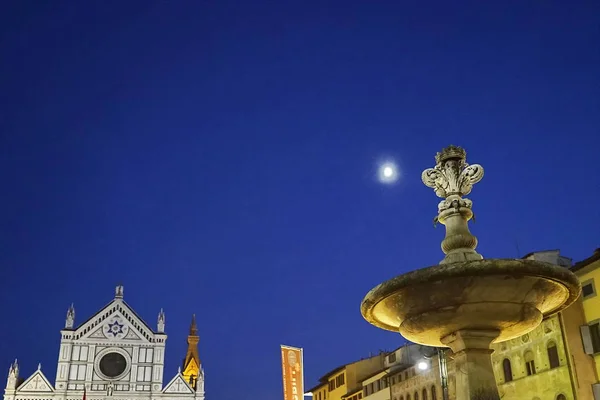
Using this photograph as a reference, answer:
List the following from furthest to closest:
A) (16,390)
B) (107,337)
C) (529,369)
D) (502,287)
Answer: (107,337) < (16,390) < (529,369) < (502,287)

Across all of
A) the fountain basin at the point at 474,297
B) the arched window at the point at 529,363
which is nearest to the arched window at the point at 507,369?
the arched window at the point at 529,363

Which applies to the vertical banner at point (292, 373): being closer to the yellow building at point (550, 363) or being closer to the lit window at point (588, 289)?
the yellow building at point (550, 363)

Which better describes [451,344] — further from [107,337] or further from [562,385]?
[107,337]

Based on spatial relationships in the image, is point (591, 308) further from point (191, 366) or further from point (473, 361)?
point (191, 366)

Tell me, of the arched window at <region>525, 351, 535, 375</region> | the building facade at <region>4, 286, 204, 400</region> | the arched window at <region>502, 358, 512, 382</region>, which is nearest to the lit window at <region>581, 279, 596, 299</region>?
the arched window at <region>525, 351, 535, 375</region>

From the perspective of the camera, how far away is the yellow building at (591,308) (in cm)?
2689

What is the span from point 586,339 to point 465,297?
2074 centimetres

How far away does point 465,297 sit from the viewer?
9.41m

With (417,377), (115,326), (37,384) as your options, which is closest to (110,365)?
(115,326)

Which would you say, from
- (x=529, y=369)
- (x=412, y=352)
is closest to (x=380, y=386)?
(x=412, y=352)

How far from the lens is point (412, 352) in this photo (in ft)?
156

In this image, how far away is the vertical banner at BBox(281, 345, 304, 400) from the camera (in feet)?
75.3

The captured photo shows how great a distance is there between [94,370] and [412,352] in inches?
1238

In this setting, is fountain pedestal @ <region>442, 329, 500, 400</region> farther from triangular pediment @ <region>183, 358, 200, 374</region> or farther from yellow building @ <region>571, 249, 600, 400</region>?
triangular pediment @ <region>183, 358, 200, 374</region>
